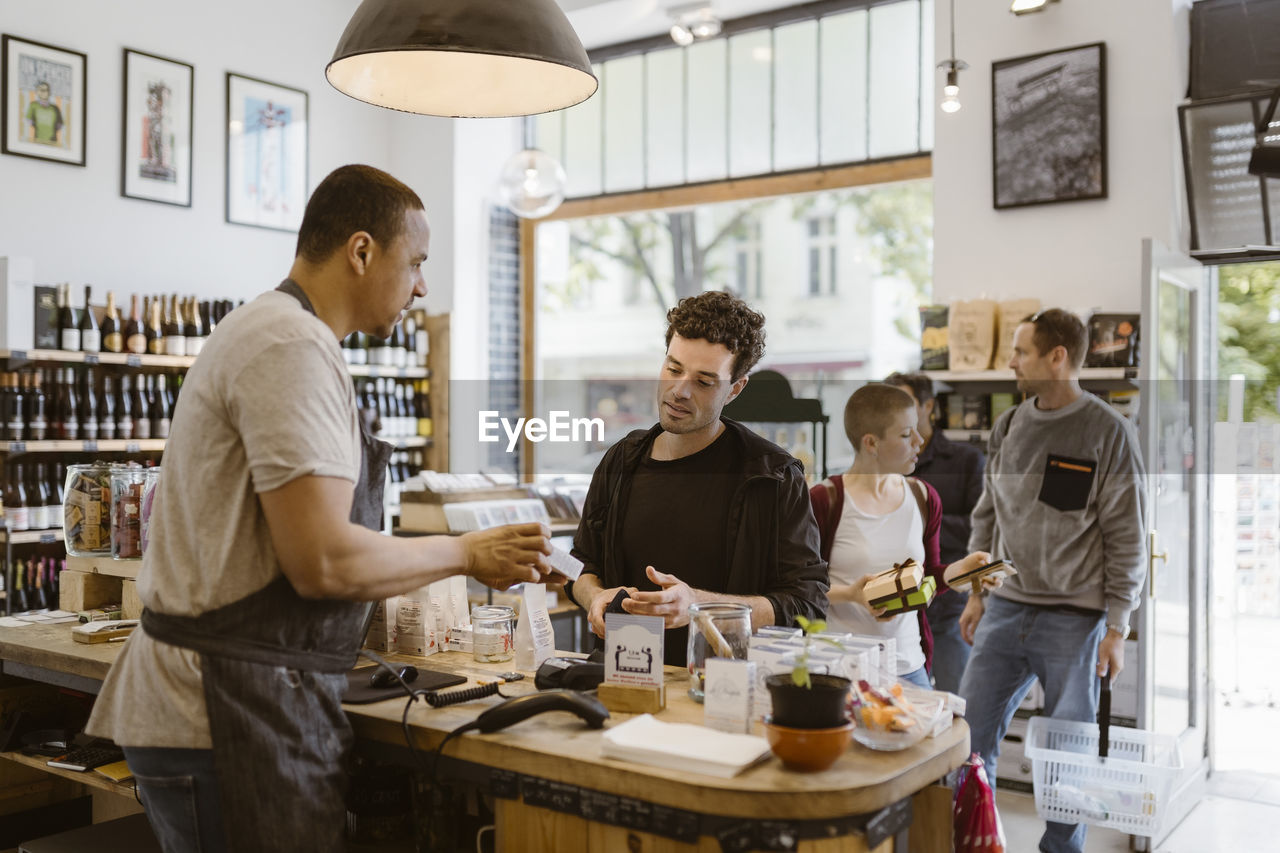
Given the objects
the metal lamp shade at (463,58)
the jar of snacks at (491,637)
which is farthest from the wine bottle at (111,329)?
the jar of snacks at (491,637)

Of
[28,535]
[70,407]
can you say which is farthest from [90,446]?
[28,535]

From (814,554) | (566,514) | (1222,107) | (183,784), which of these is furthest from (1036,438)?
(183,784)

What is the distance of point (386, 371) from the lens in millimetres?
6891

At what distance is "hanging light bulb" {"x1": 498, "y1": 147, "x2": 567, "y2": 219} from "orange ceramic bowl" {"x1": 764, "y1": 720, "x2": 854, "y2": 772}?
16.3ft

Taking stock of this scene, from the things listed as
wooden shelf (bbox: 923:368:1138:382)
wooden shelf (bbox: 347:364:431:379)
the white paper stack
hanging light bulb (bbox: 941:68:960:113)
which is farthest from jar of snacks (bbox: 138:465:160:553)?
hanging light bulb (bbox: 941:68:960:113)

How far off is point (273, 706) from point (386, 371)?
528 cm

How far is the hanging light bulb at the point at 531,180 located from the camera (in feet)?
20.4

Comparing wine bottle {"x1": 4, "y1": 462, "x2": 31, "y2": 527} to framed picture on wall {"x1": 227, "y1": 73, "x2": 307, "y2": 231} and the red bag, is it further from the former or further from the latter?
the red bag

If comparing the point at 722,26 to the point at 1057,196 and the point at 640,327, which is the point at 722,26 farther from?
the point at 1057,196

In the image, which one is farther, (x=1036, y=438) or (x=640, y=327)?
(x=640, y=327)

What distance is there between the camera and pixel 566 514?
578 cm

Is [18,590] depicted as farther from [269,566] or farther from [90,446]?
[269,566]

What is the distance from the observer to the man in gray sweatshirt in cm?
368

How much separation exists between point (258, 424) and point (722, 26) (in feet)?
20.0
